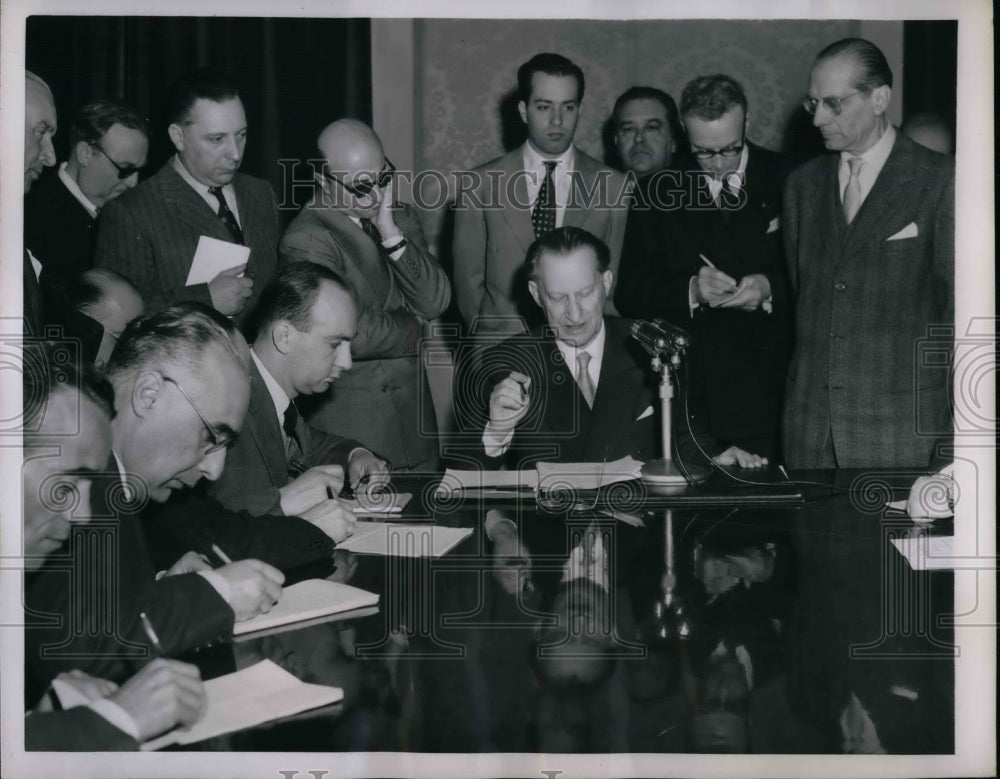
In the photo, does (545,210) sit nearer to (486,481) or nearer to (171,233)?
(486,481)

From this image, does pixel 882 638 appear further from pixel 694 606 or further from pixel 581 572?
pixel 581 572

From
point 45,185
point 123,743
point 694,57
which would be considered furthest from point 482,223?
point 123,743

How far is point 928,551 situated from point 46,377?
2.20 metres

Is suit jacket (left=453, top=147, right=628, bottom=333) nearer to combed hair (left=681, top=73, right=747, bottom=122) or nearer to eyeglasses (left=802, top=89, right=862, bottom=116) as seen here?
combed hair (left=681, top=73, right=747, bottom=122)

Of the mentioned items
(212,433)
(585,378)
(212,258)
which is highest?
(212,258)

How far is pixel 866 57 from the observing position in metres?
2.96

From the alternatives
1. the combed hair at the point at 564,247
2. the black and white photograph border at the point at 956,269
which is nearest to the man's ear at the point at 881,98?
the black and white photograph border at the point at 956,269

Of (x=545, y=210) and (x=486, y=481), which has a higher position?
(x=545, y=210)

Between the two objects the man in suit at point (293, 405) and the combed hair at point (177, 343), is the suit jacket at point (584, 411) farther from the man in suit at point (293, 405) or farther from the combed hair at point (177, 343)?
the combed hair at point (177, 343)

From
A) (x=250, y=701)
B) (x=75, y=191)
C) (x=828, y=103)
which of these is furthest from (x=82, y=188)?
(x=828, y=103)

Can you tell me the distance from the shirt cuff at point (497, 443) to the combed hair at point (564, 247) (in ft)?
1.61

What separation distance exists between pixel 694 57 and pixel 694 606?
1729 mm

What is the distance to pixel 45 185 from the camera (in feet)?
9.40

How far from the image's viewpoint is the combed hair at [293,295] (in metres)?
3.00
